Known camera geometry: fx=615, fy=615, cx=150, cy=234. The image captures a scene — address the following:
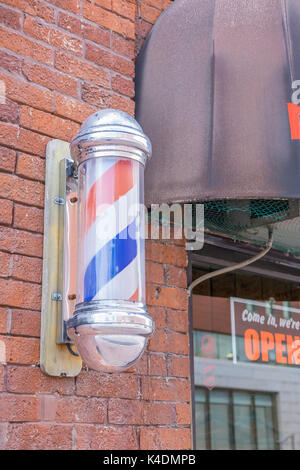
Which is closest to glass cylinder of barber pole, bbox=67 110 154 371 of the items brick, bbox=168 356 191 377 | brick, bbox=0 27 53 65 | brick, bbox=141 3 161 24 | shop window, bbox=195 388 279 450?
brick, bbox=0 27 53 65

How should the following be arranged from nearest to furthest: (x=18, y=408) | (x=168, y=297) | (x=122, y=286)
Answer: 1. (x=122, y=286)
2. (x=18, y=408)
3. (x=168, y=297)

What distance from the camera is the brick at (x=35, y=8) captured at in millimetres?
2145

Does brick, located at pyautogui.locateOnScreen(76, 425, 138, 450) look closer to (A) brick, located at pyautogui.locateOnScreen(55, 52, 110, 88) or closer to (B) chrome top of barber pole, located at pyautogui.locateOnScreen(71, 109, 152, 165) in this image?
(B) chrome top of barber pole, located at pyautogui.locateOnScreen(71, 109, 152, 165)

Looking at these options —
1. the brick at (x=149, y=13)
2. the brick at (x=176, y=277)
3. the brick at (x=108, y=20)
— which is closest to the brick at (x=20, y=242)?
the brick at (x=176, y=277)

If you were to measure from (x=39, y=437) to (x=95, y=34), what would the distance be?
148 cm

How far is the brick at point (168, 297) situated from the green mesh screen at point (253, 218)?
0.37 m

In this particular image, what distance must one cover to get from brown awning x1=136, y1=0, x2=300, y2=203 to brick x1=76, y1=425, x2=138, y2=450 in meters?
0.82

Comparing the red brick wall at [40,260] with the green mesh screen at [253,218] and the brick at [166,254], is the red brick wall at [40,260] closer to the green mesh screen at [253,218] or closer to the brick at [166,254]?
the brick at [166,254]

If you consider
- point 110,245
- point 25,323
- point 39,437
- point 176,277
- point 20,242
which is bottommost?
point 39,437

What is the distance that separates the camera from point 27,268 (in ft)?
6.38

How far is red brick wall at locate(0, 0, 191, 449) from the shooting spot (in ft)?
6.15

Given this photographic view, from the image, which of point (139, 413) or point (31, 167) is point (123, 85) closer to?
point (31, 167)

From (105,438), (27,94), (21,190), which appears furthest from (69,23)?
(105,438)

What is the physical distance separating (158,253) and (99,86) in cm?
70
